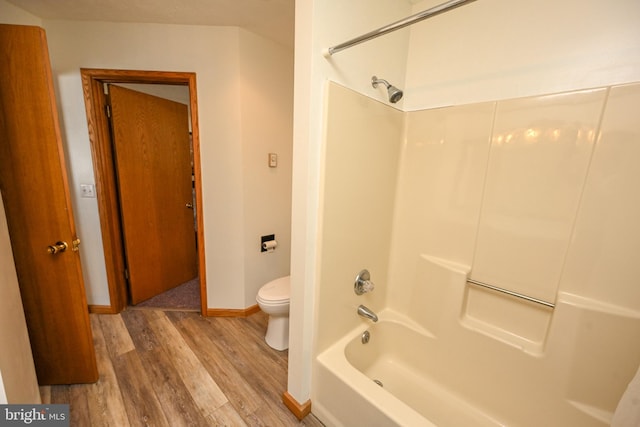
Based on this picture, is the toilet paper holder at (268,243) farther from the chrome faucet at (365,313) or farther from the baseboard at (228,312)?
the chrome faucet at (365,313)

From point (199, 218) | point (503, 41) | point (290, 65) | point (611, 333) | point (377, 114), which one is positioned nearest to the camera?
point (611, 333)

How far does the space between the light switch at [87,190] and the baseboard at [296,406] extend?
2.09 metres

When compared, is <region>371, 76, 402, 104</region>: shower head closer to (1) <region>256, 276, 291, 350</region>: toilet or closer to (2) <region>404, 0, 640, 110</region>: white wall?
(2) <region>404, 0, 640, 110</region>: white wall

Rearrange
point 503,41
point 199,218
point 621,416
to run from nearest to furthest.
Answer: point 621,416 → point 503,41 → point 199,218

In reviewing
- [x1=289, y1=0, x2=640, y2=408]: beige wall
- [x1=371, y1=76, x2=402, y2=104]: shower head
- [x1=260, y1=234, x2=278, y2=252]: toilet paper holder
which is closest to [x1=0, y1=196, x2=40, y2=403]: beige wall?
[x1=289, y1=0, x2=640, y2=408]: beige wall

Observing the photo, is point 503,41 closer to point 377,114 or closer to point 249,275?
point 377,114

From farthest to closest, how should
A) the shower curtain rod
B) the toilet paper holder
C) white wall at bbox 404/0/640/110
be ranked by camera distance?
the toilet paper holder
white wall at bbox 404/0/640/110
the shower curtain rod

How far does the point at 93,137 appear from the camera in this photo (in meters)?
1.81

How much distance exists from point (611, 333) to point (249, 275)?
2.19m

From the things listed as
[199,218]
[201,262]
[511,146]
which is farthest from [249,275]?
[511,146]

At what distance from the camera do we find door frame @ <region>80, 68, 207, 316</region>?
177cm

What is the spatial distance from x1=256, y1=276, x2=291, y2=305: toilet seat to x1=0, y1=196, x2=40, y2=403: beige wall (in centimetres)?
113

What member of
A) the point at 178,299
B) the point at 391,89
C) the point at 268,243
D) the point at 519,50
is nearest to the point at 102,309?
the point at 178,299

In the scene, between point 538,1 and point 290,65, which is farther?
point 290,65
